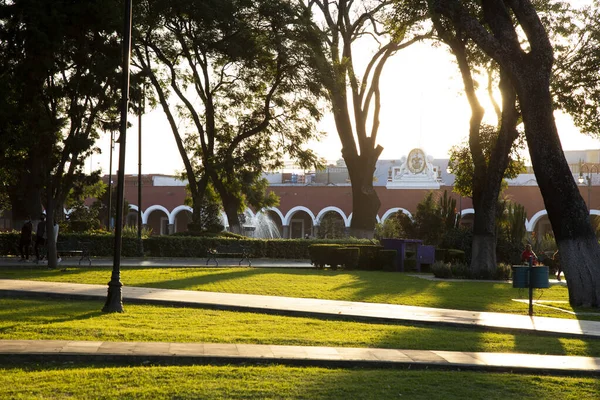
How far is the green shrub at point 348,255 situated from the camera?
27141mm

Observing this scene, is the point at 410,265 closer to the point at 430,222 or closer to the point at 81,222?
the point at 430,222

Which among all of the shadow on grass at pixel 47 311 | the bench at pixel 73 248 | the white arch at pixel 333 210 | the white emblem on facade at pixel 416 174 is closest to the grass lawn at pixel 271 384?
the shadow on grass at pixel 47 311

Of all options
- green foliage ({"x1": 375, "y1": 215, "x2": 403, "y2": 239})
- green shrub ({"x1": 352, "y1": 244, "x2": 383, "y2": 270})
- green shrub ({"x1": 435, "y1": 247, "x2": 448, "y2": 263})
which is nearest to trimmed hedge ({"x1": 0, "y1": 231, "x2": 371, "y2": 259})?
green shrub ({"x1": 352, "y1": 244, "x2": 383, "y2": 270})

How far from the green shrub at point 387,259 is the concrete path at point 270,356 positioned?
18.4 meters

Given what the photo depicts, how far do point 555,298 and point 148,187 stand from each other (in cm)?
4320

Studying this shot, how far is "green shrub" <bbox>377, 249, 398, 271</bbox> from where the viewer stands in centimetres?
2748

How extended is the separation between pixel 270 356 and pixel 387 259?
19.6m

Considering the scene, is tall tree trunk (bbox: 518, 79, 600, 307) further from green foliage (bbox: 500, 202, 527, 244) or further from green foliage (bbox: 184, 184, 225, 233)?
green foliage (bbox: 184, 184, 225, 233)

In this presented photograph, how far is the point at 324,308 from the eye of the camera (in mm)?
13305

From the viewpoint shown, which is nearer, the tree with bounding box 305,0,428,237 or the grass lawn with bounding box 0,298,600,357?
the grass lawn with bounding box 0,298,600,357

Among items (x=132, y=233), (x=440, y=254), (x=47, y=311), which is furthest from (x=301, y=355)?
(x=132, y=233)

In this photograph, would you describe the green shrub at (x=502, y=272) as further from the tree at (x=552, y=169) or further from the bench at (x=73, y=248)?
the bench at (x=73, y=248)

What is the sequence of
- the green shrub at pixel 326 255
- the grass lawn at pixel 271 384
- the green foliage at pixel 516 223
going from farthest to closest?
the green foliage at pixel 516 223 → the green shrub at pixel 326 255 → the grass lawn at pixel 271 384

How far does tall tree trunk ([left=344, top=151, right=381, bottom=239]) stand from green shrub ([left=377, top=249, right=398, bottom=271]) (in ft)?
23.6
